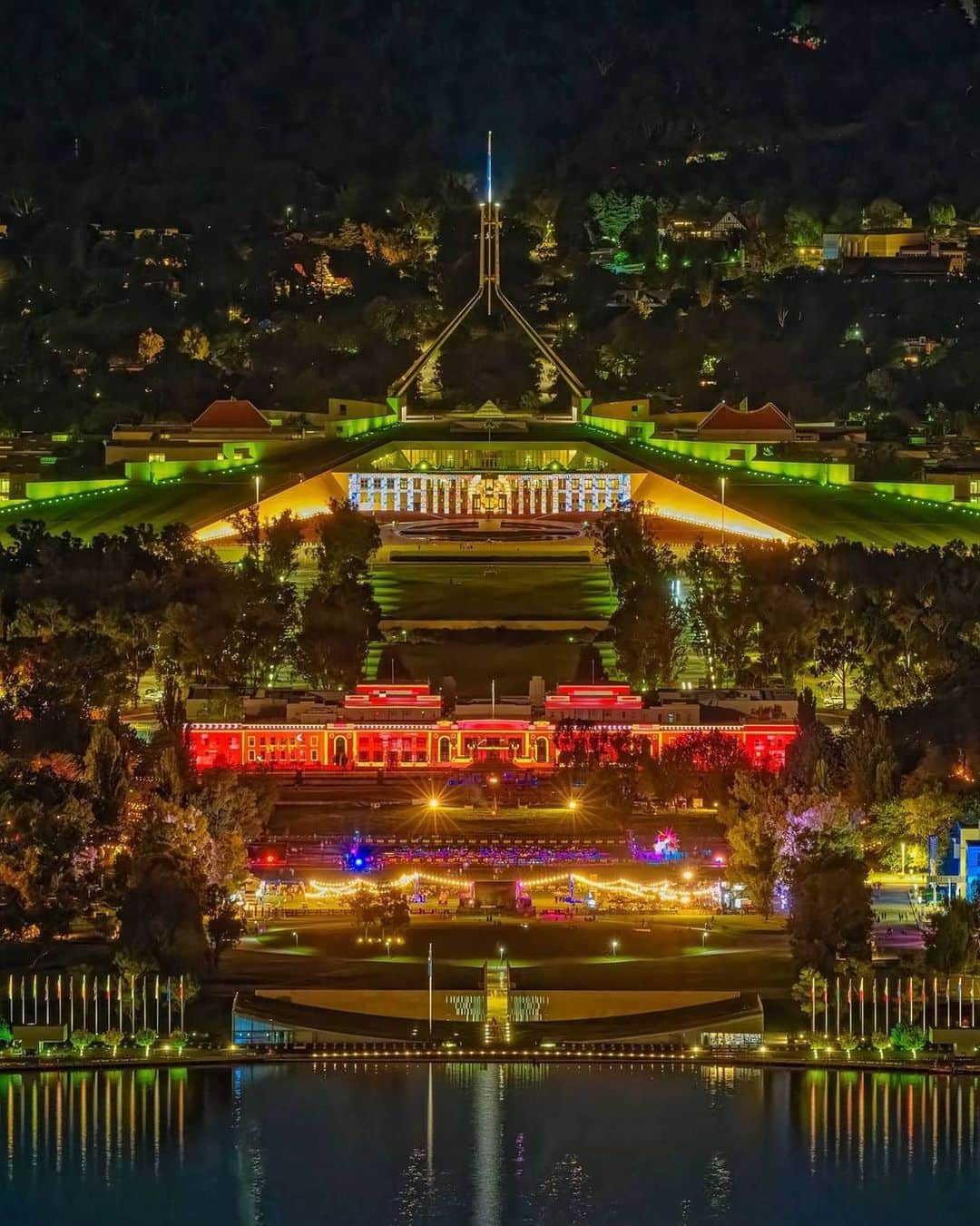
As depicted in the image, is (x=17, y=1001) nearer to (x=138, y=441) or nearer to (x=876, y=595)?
(x=876, y=595)

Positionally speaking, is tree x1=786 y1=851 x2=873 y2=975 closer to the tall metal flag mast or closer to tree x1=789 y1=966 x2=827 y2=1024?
tree x1=789 y1=966 x2=827 y2=1024

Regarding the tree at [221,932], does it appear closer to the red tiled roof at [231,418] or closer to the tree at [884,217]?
the red tiled roof at [231,418]

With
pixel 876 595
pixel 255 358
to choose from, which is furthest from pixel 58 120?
pixel 876 595

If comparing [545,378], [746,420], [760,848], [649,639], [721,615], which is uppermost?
[545,378]

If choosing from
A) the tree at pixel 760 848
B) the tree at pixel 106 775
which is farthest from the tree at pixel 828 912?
the tree at pixel 106 775

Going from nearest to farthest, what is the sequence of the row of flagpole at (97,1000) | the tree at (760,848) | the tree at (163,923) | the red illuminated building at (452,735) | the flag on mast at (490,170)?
the row of flagpole at (97,1000) → the tree at (163,923) → the tree at (760,848) → the red illuminated building at (452,735) → the flag on mast at (490,170)

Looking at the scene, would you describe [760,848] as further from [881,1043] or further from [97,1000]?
[97,1000]

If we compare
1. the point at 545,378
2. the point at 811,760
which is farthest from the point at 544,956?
the point at 545,378
